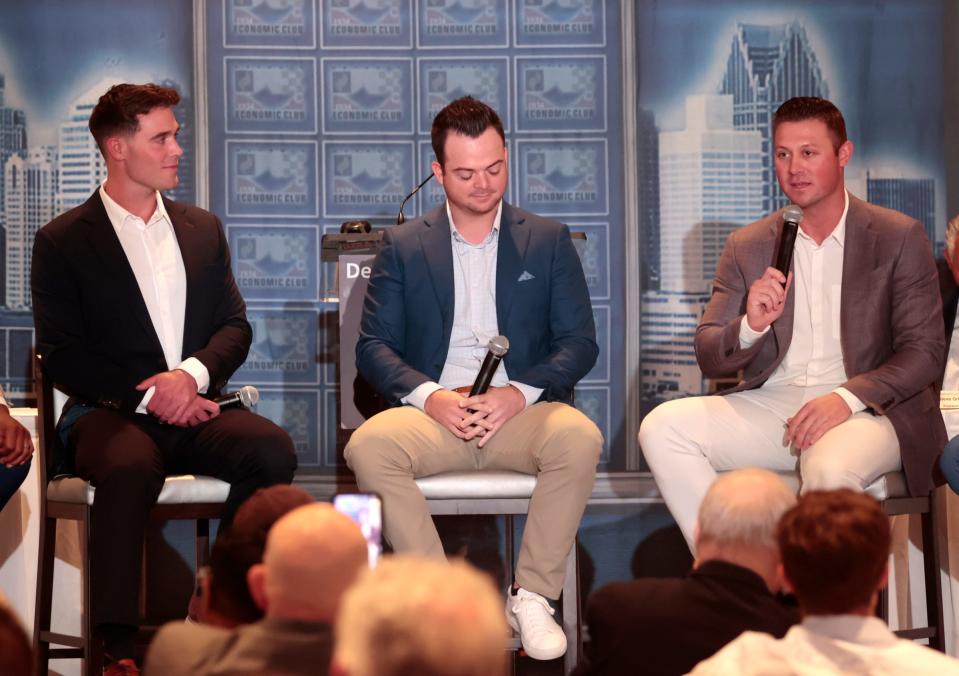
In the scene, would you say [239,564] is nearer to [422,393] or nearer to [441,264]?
[422,393]

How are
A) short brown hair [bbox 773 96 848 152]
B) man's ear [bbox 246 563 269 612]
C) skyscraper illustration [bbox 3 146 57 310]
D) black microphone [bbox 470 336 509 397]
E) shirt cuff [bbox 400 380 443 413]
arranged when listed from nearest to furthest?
man's ear [bbox 246 563 269 612]
black microphone [bbox 470 336 509 397]
shirt cuff [bbox 400 380 443 413]
short brown hair [bbox 773 96 848 152]
skyscraper illustration [bbox 3 146 57 310]

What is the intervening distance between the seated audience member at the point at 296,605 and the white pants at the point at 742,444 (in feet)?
5.29

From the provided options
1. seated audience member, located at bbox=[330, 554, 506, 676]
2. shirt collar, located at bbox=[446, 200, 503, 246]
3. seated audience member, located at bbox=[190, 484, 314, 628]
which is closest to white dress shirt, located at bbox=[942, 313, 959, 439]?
shirt collar, located at bbox=[446, 200, 503, 246]

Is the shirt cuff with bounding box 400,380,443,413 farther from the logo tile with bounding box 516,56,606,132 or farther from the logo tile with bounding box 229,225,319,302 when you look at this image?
the logo tile with bounding box 516,56,606,132

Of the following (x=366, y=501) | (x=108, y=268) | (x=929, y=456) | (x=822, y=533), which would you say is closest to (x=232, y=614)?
(x=822, y=533)

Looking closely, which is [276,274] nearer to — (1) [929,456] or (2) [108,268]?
(2) [108,268]

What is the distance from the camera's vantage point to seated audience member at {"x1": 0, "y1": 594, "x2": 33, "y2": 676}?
1367 mm

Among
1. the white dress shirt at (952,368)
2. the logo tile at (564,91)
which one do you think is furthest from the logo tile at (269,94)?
the white dress shirt at (952,368)

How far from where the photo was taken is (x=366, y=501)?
10.2 ft

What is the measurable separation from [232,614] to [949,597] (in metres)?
2.29

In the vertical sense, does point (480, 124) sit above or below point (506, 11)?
below

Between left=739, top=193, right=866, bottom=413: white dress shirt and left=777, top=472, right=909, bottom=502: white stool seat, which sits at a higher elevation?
left=739, top=193, right=866, bottom=413: white dress shirt

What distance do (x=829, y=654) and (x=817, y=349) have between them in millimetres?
1925

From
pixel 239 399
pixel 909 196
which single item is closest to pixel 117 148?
pixel 239 399
